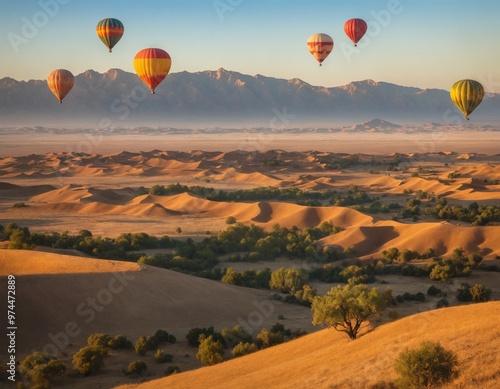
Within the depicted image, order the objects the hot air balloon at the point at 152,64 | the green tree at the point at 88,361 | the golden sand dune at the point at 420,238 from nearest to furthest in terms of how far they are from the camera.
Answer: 1. the green tree at the point at 88,361
2. the golden sand dune at the point at 420,238
3. the hot air balloon at the point at 152,64

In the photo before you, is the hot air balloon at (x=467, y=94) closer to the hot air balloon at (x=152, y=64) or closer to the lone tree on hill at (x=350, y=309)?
the hot air balloon at (x=152, y=64)

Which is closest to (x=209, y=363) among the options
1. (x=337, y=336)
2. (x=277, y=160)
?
(x=337, y=336)

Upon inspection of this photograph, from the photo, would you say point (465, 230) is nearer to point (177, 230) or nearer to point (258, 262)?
point (258, 262)

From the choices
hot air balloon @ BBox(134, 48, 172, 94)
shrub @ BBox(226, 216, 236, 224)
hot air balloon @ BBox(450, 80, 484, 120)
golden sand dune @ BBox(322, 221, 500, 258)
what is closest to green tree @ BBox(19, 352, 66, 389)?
golden sand dune @ BBox(322, 221, 500, 258)

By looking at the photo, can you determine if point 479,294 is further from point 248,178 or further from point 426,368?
point 248,178

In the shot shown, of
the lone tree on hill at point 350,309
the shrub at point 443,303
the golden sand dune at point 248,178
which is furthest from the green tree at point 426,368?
the golden sand dune at point 248,178

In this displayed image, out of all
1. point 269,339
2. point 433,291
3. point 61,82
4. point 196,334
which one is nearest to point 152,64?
point 61,82

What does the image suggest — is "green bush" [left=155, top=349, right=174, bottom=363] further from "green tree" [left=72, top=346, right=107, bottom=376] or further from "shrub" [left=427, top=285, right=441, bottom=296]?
"shrub" [left=427, top=285, right=441, bottom=296]
